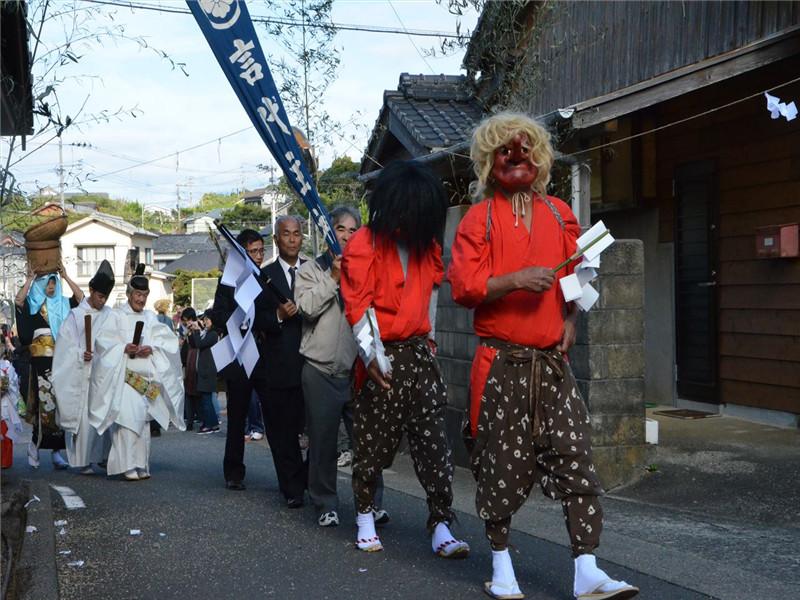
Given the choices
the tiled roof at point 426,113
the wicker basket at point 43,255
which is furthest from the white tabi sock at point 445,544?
the tiled roof at point 426,113

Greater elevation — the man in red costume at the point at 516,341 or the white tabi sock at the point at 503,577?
the man in red costume at the point at 516,341

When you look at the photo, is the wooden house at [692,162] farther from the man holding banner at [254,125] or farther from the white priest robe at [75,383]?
the white priest robe at [75,383]

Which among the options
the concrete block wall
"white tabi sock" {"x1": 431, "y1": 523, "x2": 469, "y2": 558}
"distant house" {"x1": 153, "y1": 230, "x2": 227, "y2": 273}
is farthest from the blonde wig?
"distant house" {"x1": 153, "y1": 230, "x2": 227, "y2": 273}

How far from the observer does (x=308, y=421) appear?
21.9 ft

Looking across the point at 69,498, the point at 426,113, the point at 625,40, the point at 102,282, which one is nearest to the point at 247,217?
the point at 426,113

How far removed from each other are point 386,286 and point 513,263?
1.05 m

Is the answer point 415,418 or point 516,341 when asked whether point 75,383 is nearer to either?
point 415,418

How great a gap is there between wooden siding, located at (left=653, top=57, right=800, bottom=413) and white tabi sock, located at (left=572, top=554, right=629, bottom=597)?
5363 millimetres

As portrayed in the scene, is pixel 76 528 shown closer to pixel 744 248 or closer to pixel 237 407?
pixel 237 407

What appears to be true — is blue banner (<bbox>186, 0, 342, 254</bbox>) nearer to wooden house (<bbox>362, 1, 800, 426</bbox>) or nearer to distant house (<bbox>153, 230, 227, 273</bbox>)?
wooden house (<bbox>362, 1, 800, 426</bbox>)

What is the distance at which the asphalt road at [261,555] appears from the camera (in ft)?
16.7

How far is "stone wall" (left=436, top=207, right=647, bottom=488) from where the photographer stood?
7.58 meters

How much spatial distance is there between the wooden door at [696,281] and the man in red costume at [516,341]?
599cm


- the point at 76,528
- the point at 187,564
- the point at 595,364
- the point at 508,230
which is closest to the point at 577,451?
the point at 508,230
